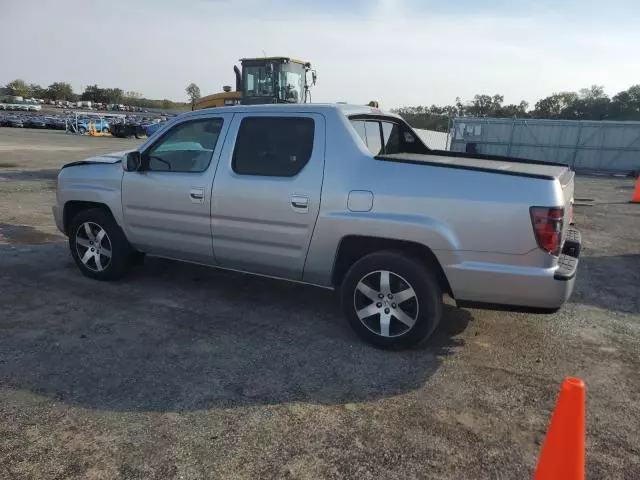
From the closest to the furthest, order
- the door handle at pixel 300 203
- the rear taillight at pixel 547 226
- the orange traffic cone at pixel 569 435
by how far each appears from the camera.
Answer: the orange traffic cone at pixel 569 435 → the rear taillight at pixel 547 226 → the door handle at pixel 300 203

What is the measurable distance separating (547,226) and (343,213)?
4.79ft

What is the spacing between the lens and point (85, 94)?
124m

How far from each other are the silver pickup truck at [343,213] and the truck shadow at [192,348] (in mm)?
366

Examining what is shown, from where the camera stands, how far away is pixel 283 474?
2607 millimetres

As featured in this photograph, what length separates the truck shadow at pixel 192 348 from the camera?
Result: 3.36 m

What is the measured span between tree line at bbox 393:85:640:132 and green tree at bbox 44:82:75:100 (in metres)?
107

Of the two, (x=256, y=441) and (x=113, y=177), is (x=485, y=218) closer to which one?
(x=256, y=441)

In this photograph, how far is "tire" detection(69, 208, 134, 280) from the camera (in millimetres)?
5254

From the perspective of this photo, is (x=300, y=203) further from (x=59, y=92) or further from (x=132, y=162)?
(x=59, y=92)

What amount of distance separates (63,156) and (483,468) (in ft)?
70.4

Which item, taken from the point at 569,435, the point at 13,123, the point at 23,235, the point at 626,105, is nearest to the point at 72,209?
the point at 23,235

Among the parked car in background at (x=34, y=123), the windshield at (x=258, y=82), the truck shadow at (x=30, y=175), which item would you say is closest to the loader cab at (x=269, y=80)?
the windshield at (x=258, y=82)

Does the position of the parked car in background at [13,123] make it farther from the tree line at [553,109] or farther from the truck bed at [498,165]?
the truck bed at [498,165]

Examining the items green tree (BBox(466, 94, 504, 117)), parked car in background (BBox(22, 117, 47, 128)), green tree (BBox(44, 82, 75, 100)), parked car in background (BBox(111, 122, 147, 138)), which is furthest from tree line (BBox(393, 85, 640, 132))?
green tree (BBox(44, 82, 75, 100))
